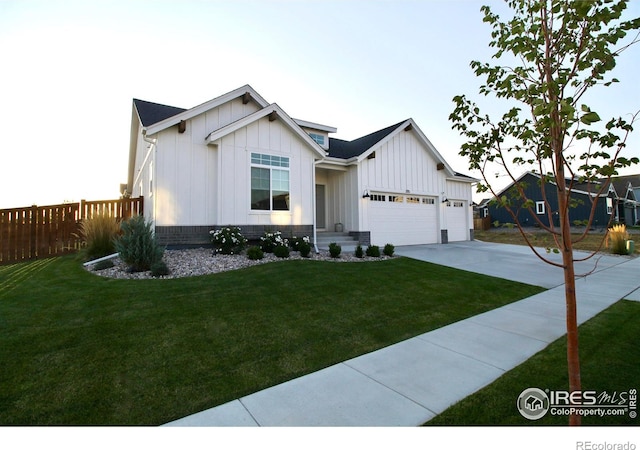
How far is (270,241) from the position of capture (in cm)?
958

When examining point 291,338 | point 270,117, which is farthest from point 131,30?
point 291,338

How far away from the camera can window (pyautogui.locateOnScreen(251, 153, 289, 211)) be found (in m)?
10.2

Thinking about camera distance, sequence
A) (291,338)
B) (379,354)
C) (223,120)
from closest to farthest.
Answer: (379,354) → (291,338) → (223,120)

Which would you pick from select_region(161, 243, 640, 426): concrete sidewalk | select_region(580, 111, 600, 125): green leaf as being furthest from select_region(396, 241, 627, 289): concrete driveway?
select_region(580, 111, 600, 125): green leaf

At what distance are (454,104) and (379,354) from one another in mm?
2767

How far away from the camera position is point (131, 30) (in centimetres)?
675

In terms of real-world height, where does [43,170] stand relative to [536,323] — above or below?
above

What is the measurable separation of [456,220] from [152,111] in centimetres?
1579

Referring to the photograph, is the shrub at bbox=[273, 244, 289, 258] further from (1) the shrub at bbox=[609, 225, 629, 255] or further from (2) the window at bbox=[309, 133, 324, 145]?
(1) the shrub at bbox=[609, 225, 629, 255]

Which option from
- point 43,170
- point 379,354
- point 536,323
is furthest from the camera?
point 43,170

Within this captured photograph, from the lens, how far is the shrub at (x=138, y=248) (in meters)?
6.83

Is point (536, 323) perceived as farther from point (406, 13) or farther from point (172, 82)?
point (172, 82)

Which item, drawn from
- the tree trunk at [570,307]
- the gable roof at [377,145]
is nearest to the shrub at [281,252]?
the gable roof at [377,145]

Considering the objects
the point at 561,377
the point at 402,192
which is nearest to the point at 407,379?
the point at 561,377
